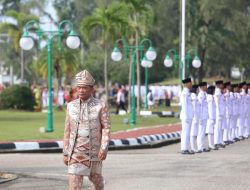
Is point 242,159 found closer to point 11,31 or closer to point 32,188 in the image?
point 32,188

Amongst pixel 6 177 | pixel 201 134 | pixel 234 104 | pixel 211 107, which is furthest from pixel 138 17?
pixel 6 177

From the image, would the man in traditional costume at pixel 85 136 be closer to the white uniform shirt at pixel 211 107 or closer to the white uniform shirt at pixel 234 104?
the white uniform shirt at pixel 211 107

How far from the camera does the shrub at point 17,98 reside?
46.7 m

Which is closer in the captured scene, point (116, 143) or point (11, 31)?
point (116, 143)

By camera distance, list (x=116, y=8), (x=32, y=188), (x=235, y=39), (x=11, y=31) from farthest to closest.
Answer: (x=235, y=39) → (x=11, y=31) → (x=116, y=8) → (x=32, y=188)

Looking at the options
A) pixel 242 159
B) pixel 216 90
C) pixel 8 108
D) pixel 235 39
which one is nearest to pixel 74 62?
pixel 8 108

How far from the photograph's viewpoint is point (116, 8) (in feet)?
138

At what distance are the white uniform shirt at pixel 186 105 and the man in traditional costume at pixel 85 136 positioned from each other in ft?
35.4

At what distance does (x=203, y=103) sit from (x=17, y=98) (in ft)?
86.8

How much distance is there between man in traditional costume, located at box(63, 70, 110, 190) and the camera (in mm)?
9734

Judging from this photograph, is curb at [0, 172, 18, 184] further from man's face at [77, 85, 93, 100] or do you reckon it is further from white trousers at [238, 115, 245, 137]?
white trousers at [238, 115, 245, 137]

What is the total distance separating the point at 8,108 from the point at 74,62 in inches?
514

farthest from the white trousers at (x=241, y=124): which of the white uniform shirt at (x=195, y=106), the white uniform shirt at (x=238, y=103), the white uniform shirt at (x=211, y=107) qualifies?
the white uniform shirt at (x=195, y=106)

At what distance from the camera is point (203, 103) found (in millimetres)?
21875
